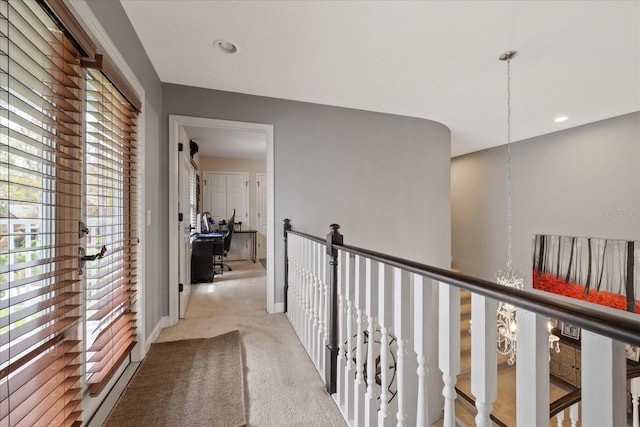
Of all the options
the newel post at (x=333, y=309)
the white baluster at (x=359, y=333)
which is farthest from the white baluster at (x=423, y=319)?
the newel post at (x=333, y=309)

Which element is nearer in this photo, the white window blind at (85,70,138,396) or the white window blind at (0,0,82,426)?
the white window blind at (0,0,82,426)

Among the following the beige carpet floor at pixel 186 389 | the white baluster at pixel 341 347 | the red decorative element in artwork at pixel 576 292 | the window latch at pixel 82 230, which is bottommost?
the red decorative element in artwork at pixel 576 292

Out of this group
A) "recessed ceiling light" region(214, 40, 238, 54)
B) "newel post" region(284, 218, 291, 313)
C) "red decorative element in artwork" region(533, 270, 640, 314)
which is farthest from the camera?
"red decorative element in artwork" region(533, 270, 640, 314)

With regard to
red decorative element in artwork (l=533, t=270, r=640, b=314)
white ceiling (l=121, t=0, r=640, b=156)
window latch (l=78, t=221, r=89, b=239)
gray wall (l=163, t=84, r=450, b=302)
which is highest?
white ceiling (l=121, t=0, r=640, b=156)

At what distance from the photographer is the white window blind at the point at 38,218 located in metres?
0.81

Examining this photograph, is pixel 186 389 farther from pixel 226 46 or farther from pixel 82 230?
pixel 226 46

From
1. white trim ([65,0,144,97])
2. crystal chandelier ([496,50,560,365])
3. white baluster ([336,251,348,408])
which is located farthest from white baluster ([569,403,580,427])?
white trim ([65,0,144,97])

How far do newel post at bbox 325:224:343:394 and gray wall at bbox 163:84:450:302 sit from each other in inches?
54.0

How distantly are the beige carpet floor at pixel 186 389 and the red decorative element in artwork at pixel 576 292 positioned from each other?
15.5 feet

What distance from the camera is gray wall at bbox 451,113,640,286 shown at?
3.40 meters

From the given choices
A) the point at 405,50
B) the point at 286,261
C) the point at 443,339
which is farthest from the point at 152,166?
the point at 443,339

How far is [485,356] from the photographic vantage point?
2.18 feet

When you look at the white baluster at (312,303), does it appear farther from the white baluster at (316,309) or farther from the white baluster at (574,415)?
the white baluster at (574,415)

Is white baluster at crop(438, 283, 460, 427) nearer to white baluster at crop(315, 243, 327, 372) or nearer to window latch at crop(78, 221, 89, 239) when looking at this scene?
white baluster at crop(315, 243, 327, 372)
